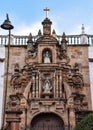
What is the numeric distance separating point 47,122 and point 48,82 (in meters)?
1.84

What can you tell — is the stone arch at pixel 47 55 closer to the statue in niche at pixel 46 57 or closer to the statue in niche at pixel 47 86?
the statue in niche at pixel 46 57

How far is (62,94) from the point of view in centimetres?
1672

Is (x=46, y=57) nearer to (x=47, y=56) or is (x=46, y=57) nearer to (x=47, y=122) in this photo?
(x=47, y=56)

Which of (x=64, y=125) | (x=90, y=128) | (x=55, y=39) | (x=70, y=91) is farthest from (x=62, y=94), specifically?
(x=90, y=128)

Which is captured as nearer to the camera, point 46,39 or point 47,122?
point 47,122

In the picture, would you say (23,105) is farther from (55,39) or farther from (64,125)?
(55,39)

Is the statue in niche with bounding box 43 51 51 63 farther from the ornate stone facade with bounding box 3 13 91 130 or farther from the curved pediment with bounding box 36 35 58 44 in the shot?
the curved pediment with bounding box 36 35 58 44

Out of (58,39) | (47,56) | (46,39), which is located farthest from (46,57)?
(58,39)

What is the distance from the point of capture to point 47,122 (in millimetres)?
16484

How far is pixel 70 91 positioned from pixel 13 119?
10.7 ft

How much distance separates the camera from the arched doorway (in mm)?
16375

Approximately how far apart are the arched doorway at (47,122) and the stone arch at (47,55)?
2.59 metres

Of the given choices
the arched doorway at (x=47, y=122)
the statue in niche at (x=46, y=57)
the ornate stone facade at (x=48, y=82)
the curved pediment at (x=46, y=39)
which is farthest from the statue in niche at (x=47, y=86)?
the curved pediment at (x=46, y=39)

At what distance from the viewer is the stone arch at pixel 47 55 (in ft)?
56.9
